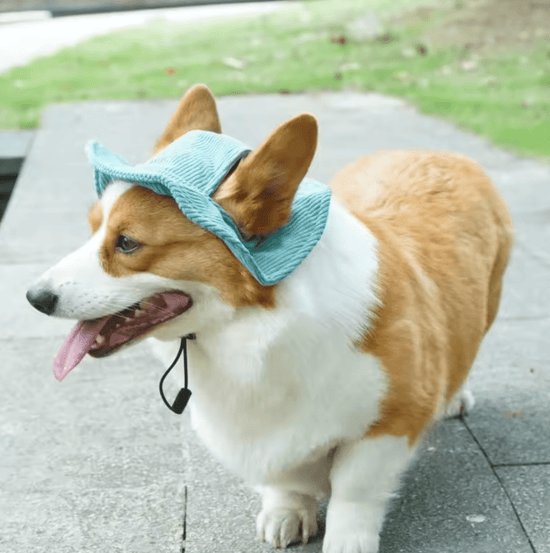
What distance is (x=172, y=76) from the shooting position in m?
11.8

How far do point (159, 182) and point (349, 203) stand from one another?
1101mm

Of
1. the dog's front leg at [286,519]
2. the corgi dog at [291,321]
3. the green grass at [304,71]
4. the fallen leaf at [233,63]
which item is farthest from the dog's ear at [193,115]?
the fallen leaf at [233,63]

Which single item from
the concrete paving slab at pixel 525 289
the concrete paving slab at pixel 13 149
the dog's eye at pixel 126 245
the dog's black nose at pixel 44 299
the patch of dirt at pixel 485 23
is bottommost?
the patch of dirt at pixel 485 23

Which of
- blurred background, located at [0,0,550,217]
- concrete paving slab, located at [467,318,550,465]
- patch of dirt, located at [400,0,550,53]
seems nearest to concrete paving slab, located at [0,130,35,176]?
blurred background, located at [0,0,550,217]

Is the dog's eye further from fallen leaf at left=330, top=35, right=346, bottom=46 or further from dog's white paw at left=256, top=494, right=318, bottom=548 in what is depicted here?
fallen leaf at left=330, top=35, right=346, bottom=46

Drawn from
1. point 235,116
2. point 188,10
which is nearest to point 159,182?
point 235,116

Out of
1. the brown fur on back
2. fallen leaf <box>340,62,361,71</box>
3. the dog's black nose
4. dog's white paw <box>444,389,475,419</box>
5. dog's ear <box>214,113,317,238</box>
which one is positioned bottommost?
fallen leaf <box>340,62,361,71</box>

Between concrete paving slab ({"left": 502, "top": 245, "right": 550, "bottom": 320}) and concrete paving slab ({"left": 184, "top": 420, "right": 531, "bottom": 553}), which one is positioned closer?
concrete paving slab ({"left": 184, "top": 420, "right": 531, "bottom": 553})

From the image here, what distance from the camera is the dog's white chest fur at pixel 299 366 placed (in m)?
2.23

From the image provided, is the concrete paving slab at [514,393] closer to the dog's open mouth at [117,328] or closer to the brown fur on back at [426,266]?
the brown fur on back at [426,266]

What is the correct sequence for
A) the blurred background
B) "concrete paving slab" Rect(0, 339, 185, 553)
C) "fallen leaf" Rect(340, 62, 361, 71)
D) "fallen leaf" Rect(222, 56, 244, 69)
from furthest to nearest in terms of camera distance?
"fallen leaf" Rect(222, 56, 244, 69) < "fallen leaf" Rect(340, 62, 361, 71) < the blurred background < "concrete paving slab" Rect(0, 339, 185, 553)

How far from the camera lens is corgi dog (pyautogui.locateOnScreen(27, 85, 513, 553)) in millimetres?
2174

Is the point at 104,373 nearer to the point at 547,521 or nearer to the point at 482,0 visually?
the point at 547,521

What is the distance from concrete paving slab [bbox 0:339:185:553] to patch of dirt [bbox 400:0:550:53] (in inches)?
402
